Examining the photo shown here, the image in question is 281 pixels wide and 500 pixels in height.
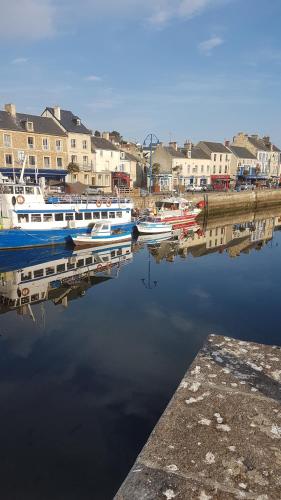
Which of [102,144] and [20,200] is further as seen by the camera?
[102,144]

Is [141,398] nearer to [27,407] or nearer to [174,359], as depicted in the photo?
[174,359]

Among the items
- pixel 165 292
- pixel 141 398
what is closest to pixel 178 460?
pixel 141 398

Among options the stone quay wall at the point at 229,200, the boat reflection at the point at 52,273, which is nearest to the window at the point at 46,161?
the stone quay wall at the point at 229,200

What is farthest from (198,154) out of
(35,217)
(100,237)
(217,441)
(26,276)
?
(217,441)

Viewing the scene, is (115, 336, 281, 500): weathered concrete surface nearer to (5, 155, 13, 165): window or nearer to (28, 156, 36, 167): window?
(5, 155, 13, 165): window

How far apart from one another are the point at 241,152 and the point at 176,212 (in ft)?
161

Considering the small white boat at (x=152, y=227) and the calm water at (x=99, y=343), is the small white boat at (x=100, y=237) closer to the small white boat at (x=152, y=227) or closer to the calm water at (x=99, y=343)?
the calm water at (x=99, y=343)

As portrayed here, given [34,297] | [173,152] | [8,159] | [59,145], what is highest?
[173,152]

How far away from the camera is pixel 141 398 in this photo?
29.7 ft

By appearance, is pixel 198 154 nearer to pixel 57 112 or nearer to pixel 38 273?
pixel 57 112

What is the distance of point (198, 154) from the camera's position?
6950cm

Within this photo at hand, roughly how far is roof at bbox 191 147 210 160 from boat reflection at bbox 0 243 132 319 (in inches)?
1793

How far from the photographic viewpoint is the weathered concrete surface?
4594 millimetres

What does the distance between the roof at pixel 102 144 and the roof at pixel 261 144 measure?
139 ft
